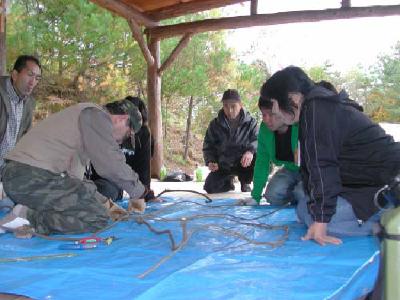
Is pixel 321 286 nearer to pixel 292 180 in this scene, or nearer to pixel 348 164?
pixel 348 164

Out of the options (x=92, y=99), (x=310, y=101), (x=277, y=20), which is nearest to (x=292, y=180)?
(x=310, y=101)

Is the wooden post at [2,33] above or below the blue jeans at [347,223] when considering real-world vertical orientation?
above

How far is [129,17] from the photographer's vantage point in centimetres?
606

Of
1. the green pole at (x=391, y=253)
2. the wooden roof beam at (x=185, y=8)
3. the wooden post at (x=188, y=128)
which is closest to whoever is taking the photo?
the green pole at (x=391, y=253)

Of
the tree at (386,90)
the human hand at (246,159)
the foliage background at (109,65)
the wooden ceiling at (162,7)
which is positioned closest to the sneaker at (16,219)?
the human hand at (246,159)

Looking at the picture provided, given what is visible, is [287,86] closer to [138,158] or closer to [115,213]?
[115,213]

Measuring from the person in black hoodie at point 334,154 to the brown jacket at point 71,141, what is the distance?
84 centimetres

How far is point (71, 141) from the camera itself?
2.40m

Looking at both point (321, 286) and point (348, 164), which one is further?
point (348, 164)

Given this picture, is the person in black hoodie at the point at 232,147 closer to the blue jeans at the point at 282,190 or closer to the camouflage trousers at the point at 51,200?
the blue jeans at the point at 282,190

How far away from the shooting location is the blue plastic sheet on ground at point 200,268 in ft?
4.90

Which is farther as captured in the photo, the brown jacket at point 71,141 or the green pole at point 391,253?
the brown jacket at point 71,141

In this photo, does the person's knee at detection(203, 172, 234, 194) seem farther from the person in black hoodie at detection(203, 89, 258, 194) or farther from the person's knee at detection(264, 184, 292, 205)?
the person's knee at detection(264, 184, 292, 205)

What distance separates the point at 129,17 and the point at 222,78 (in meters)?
4.79
